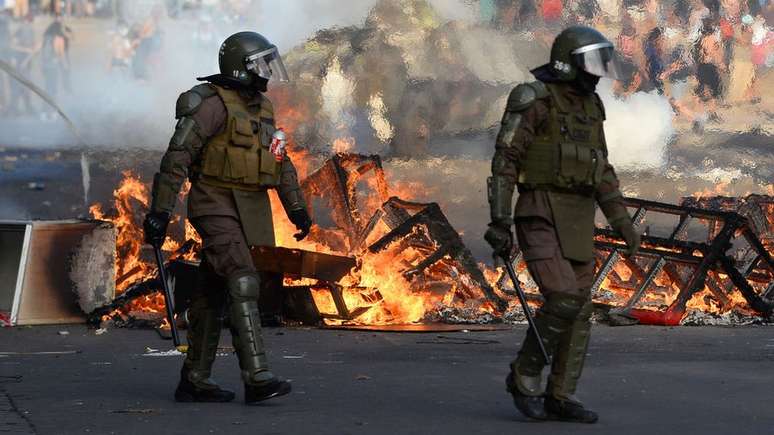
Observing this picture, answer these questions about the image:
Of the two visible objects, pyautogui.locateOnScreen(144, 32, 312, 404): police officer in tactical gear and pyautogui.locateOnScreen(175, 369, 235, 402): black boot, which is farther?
pyautogui.locateOnScreen(175, 369, 235, 402): black boot

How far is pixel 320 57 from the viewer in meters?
17.7

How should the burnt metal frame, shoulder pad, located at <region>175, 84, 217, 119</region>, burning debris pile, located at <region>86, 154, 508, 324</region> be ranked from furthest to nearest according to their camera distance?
the burnt metal frame < burning debris pile, located at <region>86, 154, 508, 324</region> < shoulder pad, located at <region>175, 84, 217, 119</region>

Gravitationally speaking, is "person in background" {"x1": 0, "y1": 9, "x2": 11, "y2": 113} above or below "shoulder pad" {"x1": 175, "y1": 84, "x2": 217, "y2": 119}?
below

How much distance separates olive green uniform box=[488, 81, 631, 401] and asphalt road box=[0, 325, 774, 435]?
0.28 meters

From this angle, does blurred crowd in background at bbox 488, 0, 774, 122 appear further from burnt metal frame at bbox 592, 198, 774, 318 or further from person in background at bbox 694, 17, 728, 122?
burnt metal frame at bbox 592, 198, 774, 318

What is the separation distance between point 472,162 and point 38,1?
519 cm

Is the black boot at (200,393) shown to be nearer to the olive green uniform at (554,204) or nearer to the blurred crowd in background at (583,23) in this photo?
the olive green uniform at (554,204)

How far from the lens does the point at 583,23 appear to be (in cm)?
1917

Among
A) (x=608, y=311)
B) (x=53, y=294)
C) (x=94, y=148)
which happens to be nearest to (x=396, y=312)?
(x=608, y=311)

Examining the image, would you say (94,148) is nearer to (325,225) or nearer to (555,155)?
(325,225)

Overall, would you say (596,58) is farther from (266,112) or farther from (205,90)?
(205,90)

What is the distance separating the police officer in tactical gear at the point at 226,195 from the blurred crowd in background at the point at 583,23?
10.1 m

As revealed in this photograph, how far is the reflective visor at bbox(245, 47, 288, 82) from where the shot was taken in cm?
730

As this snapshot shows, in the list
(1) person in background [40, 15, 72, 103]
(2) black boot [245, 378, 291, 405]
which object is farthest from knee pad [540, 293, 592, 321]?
(1) person in background [40, 15, 72, 103]
